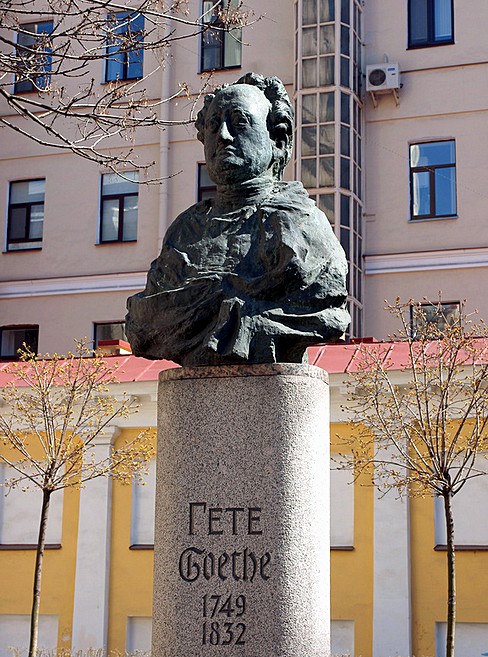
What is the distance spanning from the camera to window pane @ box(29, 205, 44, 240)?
23625 millimetres

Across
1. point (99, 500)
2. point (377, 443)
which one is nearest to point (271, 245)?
point (377, 443)

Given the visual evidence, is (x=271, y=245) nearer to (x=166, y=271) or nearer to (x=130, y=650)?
(x=166, y=271)

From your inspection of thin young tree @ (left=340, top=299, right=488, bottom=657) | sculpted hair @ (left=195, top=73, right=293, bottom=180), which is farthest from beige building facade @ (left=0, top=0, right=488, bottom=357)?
sculpted hair @ (left=195, top=73, right=293, bottom=180)

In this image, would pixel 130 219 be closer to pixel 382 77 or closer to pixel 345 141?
pixel 345 141

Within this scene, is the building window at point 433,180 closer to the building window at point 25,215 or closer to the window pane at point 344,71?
the window pane at point 344,71

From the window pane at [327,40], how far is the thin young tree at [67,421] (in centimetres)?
852

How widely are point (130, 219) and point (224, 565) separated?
1770 centimetres

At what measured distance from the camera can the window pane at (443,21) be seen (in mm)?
21469

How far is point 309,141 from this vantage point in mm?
21016

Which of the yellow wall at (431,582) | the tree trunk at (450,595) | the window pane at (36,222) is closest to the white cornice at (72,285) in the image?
the window pane at (36,222)

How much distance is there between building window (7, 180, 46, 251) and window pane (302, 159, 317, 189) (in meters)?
5.62

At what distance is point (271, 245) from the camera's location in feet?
19.1

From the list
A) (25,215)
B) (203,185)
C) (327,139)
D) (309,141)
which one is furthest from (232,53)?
Result: (25,215)

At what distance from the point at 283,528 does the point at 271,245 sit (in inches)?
52.8
